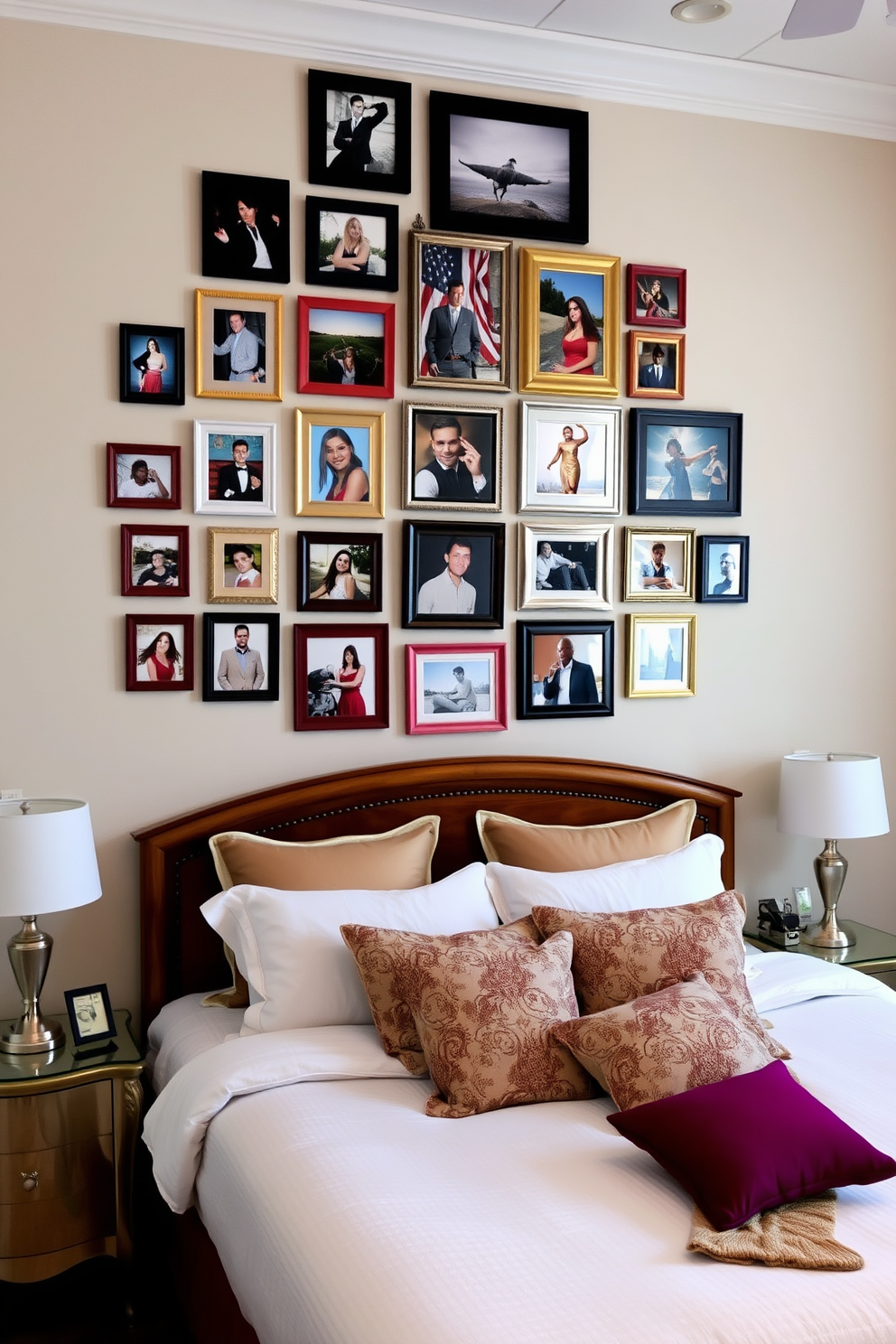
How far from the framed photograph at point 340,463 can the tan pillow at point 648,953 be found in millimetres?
1172

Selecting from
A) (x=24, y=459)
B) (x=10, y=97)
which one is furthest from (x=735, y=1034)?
(x=10, y=97)

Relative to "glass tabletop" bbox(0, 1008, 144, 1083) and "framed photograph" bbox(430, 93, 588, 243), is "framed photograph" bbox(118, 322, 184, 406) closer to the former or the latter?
"framed photograph" bbox(430, 93, 588, 243)

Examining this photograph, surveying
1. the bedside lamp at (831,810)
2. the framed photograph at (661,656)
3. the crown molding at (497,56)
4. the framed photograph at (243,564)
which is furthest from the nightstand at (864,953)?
the crown molding at (497,56)

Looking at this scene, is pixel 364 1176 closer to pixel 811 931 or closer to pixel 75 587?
pixel 75 587

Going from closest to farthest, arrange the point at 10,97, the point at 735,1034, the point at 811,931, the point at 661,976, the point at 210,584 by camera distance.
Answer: the point at 735,1034, the point at 661,976, the point at 10,97, the point at 210,584, the point at 811,931

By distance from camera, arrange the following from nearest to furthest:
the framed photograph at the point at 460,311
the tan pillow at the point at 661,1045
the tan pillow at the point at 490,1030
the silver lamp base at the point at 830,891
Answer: the tan pillow at the point at 661,1045, the tan pillow at the point at 490,1030, the framed photograph at the point at 460,311, the silver lamp base at the point at 830,891

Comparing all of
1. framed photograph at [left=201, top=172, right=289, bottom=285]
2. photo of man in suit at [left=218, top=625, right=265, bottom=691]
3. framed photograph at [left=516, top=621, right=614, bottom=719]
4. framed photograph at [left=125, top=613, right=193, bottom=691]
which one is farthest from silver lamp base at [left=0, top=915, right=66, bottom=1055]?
framed photograph at [left=201, top=172, right=289, bottom=285]

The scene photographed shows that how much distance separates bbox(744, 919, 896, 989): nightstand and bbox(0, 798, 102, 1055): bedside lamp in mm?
1883

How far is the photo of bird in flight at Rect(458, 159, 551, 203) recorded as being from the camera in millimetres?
3168

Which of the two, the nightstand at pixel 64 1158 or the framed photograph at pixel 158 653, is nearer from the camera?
the nightstand at pixel 64 1158

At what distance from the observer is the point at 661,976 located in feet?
8.25

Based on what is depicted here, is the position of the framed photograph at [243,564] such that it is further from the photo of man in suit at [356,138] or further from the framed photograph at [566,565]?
the photo of man in suit at [356,138]

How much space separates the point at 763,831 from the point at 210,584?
1840 mm

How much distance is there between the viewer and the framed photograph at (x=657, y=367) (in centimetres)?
335
